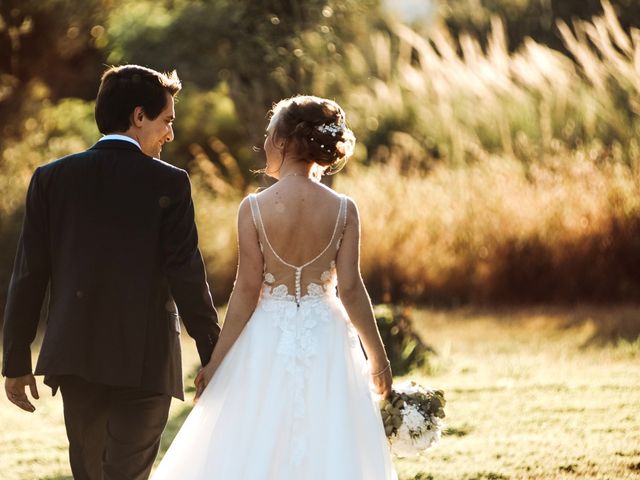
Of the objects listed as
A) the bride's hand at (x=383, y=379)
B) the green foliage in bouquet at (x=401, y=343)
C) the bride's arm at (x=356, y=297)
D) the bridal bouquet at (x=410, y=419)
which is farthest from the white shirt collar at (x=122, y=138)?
the green foliage in bouquet at (x=401, y=343)

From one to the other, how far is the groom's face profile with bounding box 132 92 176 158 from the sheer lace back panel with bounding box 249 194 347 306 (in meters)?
0.38

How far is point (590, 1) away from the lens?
857 inches

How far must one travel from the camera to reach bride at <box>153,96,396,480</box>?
3.88m

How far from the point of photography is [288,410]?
3912 mm

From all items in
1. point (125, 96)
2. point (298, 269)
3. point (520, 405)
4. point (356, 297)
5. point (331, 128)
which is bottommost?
point (520, 405)

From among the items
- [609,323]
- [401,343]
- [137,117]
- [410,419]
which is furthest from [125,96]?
[609,323]

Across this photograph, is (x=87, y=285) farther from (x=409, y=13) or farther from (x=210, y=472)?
(x=409, y=13)

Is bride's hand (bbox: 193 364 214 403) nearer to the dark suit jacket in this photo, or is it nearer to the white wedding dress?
the white wedding dress

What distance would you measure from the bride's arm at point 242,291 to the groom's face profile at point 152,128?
0.38 metres

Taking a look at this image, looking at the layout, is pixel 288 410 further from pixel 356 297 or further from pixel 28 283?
pixel 28 283

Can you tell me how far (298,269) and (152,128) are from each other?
0.73 m

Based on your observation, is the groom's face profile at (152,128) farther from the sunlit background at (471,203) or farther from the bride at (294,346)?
the sunlit background at (471,203)

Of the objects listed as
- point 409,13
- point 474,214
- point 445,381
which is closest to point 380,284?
point 474,214

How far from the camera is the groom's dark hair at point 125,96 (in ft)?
12.3
